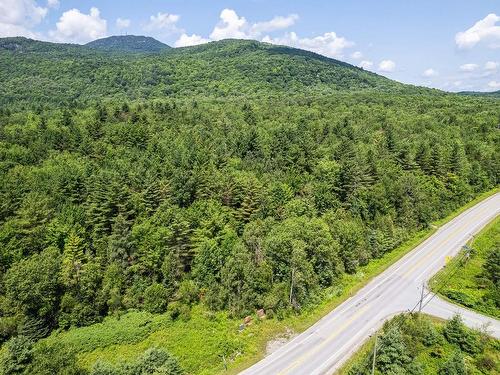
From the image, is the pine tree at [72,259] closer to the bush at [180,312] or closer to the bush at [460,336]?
the bush at [180,312]

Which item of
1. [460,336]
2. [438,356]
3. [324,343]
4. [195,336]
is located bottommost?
[195,336]

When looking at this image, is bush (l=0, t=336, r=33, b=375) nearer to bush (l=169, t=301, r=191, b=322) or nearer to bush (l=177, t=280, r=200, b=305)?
bush (l=169, t=301, r=191, b=322)

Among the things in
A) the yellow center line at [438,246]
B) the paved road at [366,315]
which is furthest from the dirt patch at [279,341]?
the yellow center line at [438,246]

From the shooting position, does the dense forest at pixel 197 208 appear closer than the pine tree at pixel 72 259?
Yes

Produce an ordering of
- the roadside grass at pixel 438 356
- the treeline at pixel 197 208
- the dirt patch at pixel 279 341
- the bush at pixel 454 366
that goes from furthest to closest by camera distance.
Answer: the treeline at pixel 197 208
the dirt patch at pixel 279 341
the roadside grass at pixel 438 356
the bush at pixel 454 366

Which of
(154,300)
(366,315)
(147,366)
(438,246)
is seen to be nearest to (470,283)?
(438,246)

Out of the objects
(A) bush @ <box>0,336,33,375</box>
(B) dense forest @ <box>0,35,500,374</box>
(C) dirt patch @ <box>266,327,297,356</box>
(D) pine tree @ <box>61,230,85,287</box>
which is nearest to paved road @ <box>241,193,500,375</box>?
(C) dirt patch @ <box>266,327,297,356</box>

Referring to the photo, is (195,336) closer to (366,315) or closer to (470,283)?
(366,315)
